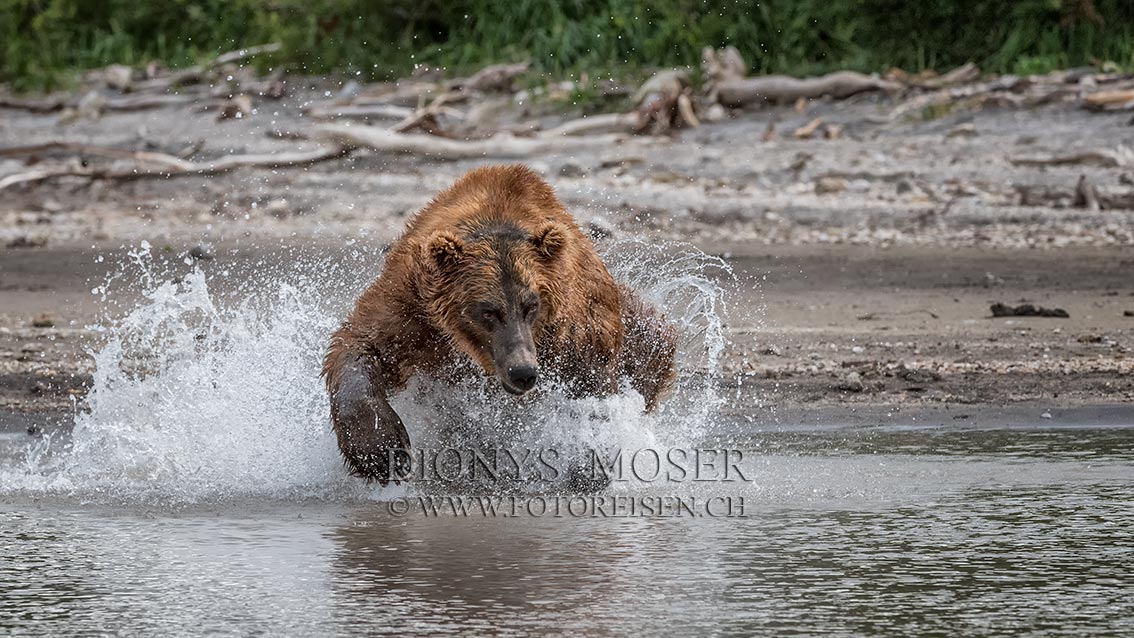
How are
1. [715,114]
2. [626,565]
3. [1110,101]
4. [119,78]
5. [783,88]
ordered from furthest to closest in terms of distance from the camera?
[119,78] → [783,88] → [715,114] → [1110,101] → [626,565]

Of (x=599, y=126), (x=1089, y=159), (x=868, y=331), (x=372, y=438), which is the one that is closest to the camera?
(x=372, y=438)

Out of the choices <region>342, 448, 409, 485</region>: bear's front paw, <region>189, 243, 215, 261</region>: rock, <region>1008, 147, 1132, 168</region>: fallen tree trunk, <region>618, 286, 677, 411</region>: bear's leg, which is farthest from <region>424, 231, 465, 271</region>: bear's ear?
<region>1008, 147, 1132, 168</region>: fallen tree trunk

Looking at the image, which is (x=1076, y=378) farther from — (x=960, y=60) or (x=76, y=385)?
(x=960, y=60)

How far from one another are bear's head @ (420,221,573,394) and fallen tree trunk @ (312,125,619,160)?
7.95 m

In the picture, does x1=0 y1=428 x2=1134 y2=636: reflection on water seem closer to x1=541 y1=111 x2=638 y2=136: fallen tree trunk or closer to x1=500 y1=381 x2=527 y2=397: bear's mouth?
x1=500 y1=381 x2=527 y2=397: bear's mouth

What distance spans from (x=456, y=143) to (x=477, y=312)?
836 cm

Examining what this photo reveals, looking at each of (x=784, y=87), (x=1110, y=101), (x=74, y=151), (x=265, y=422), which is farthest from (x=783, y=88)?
(x=265, y=422)

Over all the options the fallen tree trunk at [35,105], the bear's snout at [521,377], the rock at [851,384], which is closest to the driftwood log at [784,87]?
the fallen tree trunk at [35,105]

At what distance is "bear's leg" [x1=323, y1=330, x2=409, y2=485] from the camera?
600cm

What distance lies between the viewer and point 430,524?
227 inches

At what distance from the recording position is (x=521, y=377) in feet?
18.7

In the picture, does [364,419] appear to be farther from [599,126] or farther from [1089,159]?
[599,126]

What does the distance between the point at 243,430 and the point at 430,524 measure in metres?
1.43

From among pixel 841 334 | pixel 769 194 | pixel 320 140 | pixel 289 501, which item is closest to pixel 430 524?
pixel 289 501
